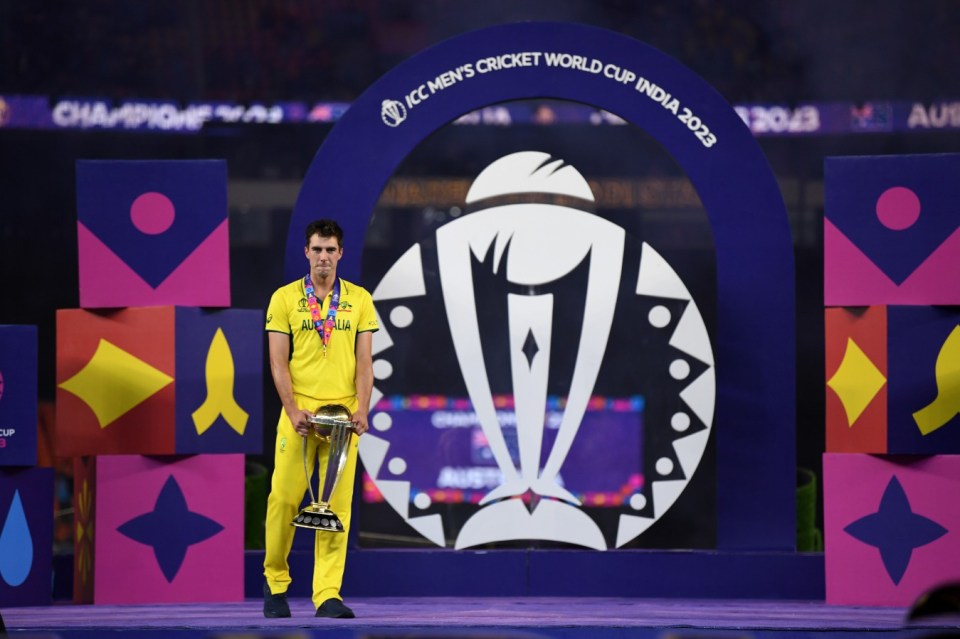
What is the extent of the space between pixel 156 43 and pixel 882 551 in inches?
261

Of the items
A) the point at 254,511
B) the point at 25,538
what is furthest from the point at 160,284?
the point at 254,511

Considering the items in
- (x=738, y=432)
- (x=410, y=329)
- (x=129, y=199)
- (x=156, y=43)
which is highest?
(x=156, y=43)

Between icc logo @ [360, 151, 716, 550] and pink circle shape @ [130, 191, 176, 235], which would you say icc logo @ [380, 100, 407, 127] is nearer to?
icc logo @ [360, 151, 716, 550]

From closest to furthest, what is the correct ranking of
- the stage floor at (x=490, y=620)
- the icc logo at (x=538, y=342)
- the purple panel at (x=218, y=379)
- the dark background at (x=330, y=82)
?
the stage floor at (x=490, y=620) < the purple panel at (x=218, y=379) < the icc logo at (x=538, y=342) < the dark background at (x=330, y=82)

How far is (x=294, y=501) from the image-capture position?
5090 mm

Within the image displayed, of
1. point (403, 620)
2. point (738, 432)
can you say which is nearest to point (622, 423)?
point (738, 432)

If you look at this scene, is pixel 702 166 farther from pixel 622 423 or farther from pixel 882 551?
pixel 882 551

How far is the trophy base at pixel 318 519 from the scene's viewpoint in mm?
4898

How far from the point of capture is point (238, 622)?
4.70 meters

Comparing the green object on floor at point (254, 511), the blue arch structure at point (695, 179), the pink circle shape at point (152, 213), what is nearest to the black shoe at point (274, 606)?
the blue arch structure at point (695, 179)

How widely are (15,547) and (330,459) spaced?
4.81 ft

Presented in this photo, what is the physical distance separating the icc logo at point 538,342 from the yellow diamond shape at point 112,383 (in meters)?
1.00

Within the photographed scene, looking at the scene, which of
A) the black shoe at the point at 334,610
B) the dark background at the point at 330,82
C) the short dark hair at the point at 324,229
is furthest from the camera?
the dark background at the point at 330,82

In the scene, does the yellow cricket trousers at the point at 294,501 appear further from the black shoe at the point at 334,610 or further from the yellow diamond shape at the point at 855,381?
the yellow diamond shape at the point at 855,381
